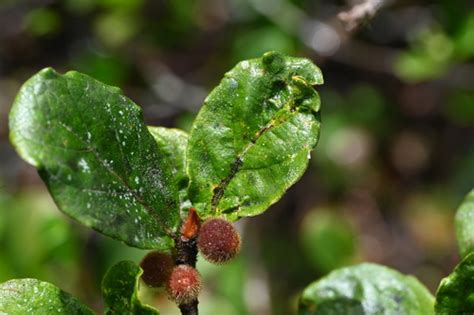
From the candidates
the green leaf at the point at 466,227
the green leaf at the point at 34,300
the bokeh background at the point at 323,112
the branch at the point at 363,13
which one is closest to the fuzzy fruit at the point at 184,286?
the green leaf at the point at 34,300

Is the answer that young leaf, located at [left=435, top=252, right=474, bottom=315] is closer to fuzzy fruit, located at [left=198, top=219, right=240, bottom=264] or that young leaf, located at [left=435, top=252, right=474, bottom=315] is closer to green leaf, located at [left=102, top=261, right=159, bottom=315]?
fuzzy fruit, located at [left=198, top=219, right=240, bottom=264]

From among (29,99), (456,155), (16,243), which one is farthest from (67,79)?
(456,155)

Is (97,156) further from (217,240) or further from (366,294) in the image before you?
(366,294)

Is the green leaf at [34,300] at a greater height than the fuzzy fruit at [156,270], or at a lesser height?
lesser

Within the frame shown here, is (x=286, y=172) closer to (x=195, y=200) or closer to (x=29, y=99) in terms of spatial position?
(x=195, y=200)

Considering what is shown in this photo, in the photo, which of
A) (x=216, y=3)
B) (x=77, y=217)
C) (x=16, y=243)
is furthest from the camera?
(x=216, y=3)

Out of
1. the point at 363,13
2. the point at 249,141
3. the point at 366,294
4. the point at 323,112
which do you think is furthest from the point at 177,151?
the point at 323,112

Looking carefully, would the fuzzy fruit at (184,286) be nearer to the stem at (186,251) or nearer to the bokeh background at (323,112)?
the stem at (186,251)
